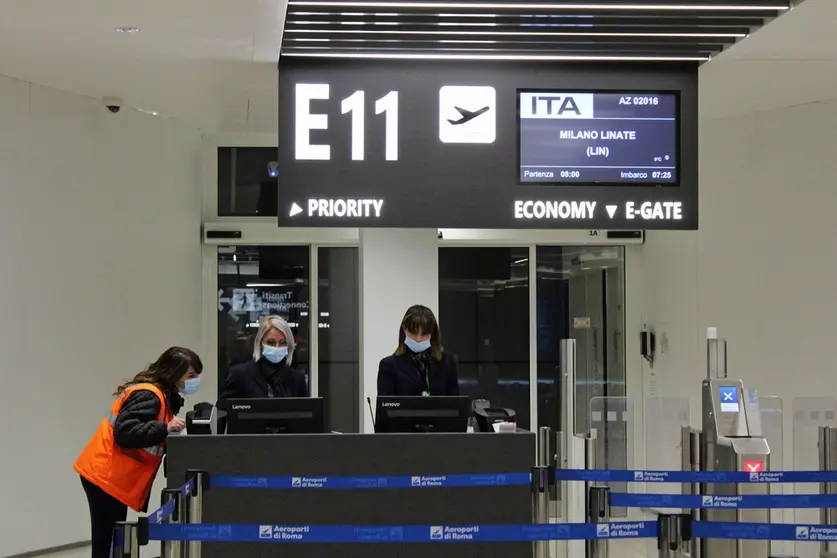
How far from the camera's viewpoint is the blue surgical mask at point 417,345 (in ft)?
21.4

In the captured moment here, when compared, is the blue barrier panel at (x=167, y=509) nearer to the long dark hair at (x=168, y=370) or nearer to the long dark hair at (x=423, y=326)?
the long dark hair at (x=168, y=370)

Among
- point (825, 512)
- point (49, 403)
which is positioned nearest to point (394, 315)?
point (49, 403)

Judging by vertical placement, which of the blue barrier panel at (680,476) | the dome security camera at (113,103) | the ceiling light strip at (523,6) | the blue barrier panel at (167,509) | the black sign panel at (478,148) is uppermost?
the ceiling light strip at (523,6)

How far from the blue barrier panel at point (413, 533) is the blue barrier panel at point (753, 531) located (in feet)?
0.81

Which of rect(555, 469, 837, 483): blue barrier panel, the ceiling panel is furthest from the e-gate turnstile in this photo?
the ceiling panel

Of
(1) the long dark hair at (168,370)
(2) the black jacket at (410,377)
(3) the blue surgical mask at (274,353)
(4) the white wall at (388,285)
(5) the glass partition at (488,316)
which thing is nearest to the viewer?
(1) the long dark hair at (168,370)

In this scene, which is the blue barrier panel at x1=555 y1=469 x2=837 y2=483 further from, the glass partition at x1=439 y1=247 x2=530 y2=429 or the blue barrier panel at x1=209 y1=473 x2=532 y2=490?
the glass partition at x1=439 y1=247 x2=530 y2=429

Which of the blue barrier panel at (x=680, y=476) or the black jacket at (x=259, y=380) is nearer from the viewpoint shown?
the blue barrier panel at (x=680, y=476)

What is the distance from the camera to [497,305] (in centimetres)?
1062

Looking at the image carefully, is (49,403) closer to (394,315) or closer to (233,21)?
(394,315)

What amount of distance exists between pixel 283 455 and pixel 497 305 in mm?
5541

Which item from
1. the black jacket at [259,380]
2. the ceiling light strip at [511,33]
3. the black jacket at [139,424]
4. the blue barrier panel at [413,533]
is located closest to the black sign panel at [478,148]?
the ceiling light strip at [511,33]

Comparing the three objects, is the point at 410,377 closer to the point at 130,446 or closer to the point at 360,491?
the point at 360,491

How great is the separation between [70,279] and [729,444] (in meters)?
4.67
